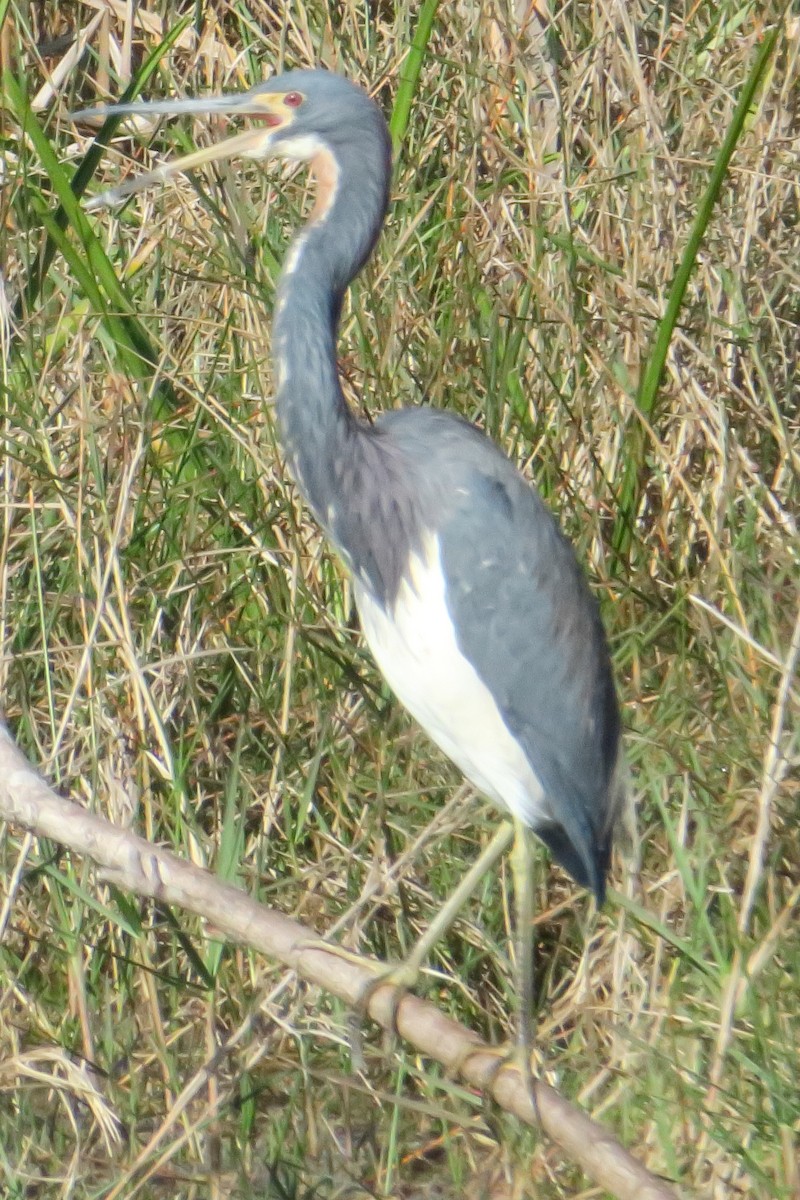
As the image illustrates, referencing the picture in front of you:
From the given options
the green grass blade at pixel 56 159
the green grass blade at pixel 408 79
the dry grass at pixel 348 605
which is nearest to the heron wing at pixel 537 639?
the dry grass at pixel 348 605

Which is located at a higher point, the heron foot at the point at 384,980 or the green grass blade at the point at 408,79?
the green grass blade at the point at 408,79

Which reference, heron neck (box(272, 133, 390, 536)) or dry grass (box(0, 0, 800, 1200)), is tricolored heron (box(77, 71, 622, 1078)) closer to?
heron neck (box(272, 133, 390, 536))

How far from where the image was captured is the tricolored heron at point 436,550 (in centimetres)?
272

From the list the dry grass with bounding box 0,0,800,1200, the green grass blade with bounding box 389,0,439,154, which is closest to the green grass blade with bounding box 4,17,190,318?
the dry grass with bounding box 0,0,800,1200

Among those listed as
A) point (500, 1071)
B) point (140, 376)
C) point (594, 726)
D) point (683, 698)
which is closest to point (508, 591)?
point (594, 726)

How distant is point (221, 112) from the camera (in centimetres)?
271

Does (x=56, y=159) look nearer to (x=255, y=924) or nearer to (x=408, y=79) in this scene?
(x=408, y=79)

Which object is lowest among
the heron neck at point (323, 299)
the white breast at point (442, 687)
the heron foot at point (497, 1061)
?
the heron foot at point (497, 1061)

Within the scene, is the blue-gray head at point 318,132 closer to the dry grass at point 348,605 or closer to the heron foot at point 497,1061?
the dry grass at point 348,605

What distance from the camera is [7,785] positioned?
2402 millimetres

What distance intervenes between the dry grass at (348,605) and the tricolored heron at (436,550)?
0.23 m

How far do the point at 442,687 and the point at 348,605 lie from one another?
850 millimetres

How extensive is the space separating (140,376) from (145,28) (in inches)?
57.0

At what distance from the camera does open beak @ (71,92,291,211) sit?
265cm
